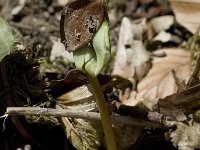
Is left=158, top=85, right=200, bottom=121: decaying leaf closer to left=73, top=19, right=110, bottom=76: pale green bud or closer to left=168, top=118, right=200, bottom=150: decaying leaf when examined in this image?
left=168, top=118, right=200, bottom=150: decaying leaf

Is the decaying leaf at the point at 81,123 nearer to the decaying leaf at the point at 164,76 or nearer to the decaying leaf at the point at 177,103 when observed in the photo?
the decaying leaf at the point at 177,103

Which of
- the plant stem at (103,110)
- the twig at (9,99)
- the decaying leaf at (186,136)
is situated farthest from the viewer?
the decaying leaf at (186,136)

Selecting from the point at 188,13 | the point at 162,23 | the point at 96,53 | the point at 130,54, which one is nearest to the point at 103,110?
the point at 96,53

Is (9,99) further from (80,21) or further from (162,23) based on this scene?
(162,23)

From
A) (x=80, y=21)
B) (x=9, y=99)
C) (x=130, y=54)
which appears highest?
(x=80, y=21)

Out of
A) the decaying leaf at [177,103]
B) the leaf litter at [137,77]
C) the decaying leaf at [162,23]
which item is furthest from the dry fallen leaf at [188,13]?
the decaying leaf at [177,103]

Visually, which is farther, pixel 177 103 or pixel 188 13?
pixel 188 13

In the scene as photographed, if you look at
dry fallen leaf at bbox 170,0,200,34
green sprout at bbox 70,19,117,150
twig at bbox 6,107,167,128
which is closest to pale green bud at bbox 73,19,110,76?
green sprout at bbox 70,19,117,150
